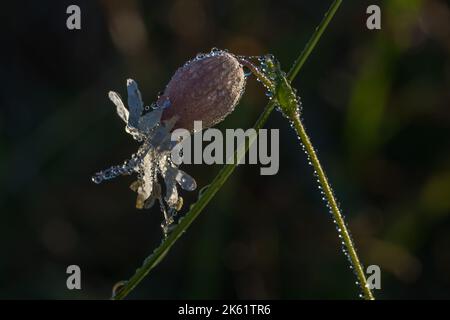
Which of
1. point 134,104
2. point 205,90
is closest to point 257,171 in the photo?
point 205,90

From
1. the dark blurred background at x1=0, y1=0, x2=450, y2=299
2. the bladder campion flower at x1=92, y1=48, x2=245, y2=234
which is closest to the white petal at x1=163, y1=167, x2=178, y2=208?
the bladder campion flower at x1=92, y1=48, x2=245, y2=234

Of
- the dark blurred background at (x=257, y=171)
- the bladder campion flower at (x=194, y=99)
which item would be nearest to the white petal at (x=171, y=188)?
the bladder campion flower at (x=194, y=99)

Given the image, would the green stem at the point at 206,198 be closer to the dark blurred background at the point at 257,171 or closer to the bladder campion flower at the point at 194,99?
the bladder campion flower at the point at 194,99

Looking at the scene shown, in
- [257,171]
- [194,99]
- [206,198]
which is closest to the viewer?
[206,198]

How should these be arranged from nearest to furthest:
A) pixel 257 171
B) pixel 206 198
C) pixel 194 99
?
1. pixel 206 198
2. pixel 194 99
3. pixel 257 171

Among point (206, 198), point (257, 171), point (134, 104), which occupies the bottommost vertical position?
point (206, 198)

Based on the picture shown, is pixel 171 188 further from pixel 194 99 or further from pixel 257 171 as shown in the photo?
pixel 257 171

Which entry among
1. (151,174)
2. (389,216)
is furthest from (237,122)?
(151,174)
